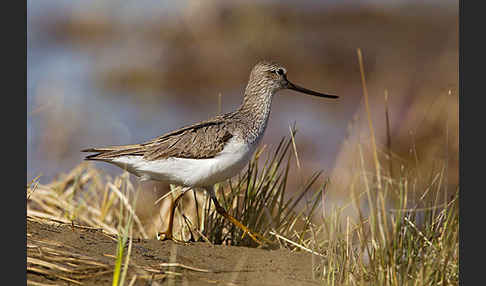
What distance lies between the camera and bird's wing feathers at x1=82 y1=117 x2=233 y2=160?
17.0ft

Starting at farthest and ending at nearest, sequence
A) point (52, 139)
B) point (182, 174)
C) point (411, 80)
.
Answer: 1. point (411, 80)
2. point (52, 139)
3. point (182, 174)

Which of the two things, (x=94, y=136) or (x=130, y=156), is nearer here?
(x=130, y=156)

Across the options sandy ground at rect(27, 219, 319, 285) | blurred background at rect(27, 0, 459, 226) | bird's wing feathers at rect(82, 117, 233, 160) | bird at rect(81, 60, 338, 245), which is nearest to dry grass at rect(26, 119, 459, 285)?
sandy ground at rect(27, 219, 319, 285)

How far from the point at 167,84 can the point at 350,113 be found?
591 cm

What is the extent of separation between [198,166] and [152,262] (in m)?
1.35

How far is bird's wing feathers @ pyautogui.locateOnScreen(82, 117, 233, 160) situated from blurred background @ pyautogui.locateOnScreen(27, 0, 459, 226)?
3325 mm

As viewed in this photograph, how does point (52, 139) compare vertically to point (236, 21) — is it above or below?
below

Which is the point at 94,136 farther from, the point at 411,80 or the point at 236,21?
the point at 236,21

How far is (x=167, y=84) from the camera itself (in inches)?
698

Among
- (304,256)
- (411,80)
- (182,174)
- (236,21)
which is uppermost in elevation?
(236,21)

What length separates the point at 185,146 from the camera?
206 inches

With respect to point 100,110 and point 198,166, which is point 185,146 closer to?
point 198,166

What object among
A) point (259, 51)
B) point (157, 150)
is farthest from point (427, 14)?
point (157, 150)

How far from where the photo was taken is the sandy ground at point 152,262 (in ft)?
11.7
